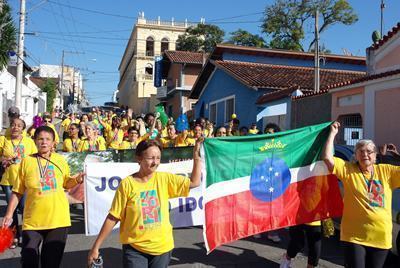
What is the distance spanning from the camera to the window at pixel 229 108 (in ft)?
75.9

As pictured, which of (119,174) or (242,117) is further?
(242,117)

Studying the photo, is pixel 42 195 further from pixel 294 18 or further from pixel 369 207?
pixel 294 18

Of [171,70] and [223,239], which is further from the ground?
[171,70]

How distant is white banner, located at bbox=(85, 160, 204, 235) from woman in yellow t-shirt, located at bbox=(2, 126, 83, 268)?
176 cm

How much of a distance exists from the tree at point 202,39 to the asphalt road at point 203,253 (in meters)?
51.2

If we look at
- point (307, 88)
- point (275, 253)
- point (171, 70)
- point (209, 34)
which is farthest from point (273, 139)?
point (209, 34)

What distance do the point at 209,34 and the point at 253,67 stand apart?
35.0 metres

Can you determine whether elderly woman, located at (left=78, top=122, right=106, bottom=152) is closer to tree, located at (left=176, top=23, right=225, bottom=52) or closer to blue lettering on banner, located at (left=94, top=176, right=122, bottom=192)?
blue lettering on banner, located at (left=94, top=176, right=122, bottom=192)

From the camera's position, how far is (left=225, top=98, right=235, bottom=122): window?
75.9ft

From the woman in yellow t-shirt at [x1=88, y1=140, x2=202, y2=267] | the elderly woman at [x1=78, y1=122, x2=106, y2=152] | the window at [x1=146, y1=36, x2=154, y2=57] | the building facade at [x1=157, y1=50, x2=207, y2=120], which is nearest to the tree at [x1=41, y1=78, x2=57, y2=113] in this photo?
the building facade at [x1=157, y1=50, x2=207, y2=120]

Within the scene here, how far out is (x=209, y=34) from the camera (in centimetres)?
5753

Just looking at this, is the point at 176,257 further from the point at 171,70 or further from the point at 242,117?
the point at 171,70

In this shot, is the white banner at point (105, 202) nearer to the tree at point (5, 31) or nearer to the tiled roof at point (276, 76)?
the tiled roof at point (276, 76)

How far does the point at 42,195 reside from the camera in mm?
4086
